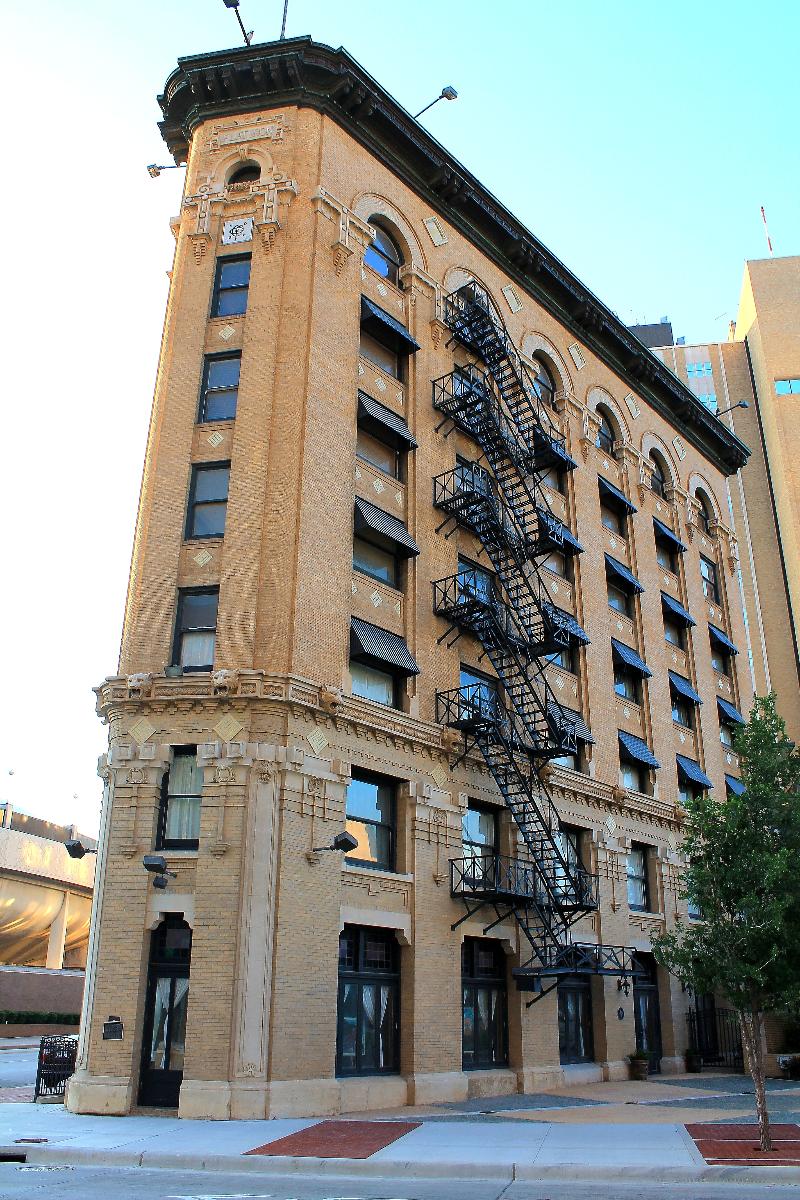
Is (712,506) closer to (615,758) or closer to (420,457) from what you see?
(615,758)

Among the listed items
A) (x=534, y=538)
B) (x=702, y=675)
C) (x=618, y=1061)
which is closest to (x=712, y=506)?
(x=702, y=675)

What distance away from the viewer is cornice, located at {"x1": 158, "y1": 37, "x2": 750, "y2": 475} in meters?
28.4

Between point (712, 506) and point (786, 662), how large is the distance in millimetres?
31608

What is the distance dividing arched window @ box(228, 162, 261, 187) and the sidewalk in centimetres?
2326

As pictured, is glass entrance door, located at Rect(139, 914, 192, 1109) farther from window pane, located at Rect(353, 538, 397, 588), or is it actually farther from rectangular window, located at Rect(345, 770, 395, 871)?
window pane, located at Rect(353, 538, 397, 588)

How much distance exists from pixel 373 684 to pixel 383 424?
23.2 feet

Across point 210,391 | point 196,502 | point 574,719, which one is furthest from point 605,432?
point 196,502

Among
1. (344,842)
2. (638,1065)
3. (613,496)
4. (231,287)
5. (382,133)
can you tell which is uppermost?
(382,133)

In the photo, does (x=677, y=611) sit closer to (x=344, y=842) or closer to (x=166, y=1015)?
(x=344, y=842)

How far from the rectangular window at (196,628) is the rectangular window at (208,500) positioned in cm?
151

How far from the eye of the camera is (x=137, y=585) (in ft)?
77.4

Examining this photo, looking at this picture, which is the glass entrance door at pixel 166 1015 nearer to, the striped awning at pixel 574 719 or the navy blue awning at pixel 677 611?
the striped awning at pixel 574 719

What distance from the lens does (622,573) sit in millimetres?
36906

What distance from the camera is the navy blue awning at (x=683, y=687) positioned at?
39281 millimetres
